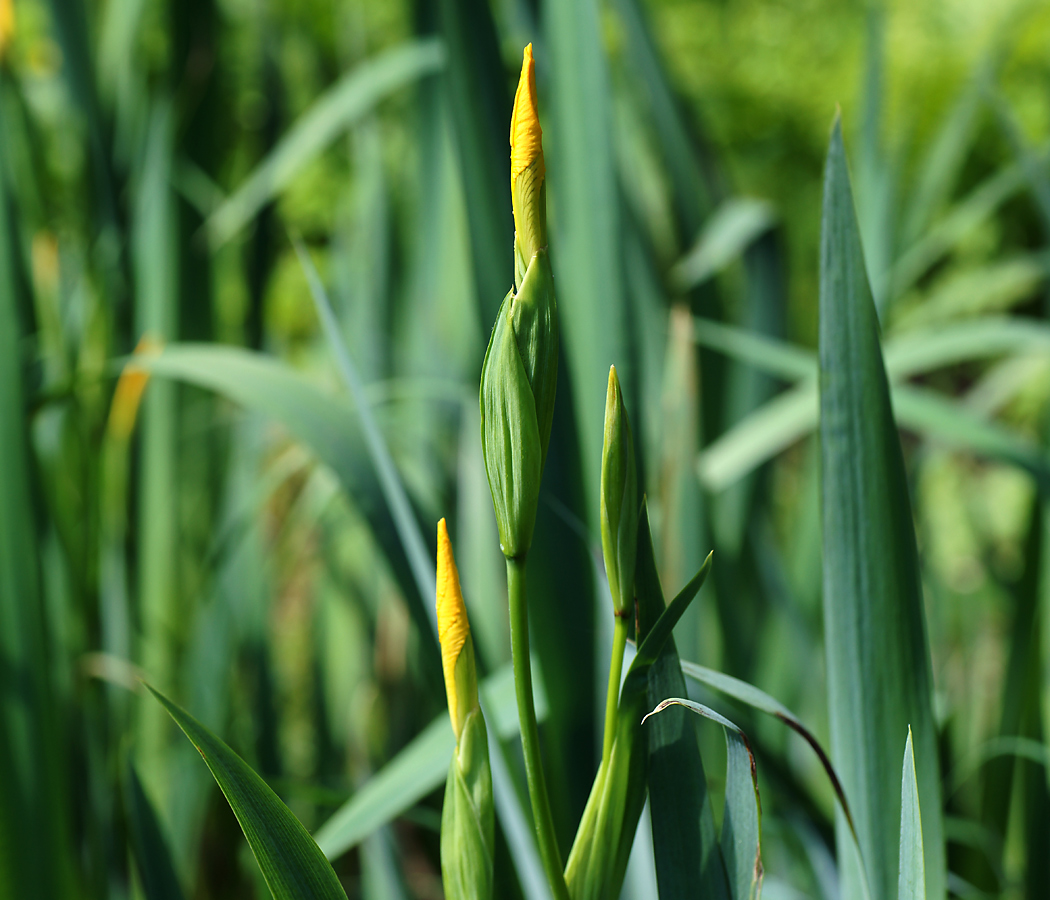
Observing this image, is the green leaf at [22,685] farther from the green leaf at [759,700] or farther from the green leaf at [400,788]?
the green leaf at [759,700]

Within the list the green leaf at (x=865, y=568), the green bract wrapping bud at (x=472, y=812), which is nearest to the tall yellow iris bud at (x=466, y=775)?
the green bract wrapping bud at (x=472, y=812)

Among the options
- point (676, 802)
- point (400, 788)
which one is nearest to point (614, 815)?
point (676, 802)

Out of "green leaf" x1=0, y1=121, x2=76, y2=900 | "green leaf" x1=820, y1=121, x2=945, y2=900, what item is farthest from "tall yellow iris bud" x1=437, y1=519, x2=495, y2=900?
"green leaf" x1=0, y1=121, x2=76, y2=900

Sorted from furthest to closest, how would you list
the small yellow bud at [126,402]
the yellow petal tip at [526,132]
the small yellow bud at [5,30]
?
the small yellow bud at [126,402], the small yellow bud at [5,30], the yellow petal tip at [526,132]

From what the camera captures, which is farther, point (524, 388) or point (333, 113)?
point (333, 113)

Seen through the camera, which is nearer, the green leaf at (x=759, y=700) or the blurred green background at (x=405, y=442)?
the green leaf at (x=759, y=700)

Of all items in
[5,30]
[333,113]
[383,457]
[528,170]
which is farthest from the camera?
[333,113]

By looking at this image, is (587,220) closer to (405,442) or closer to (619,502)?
(619,502)

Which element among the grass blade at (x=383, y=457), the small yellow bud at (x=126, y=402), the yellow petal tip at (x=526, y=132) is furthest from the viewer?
the small yellow bud at (x=126, y=402)

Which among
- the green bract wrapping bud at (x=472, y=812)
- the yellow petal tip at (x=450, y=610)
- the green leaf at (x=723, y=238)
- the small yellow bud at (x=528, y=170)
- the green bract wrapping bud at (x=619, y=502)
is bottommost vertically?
the green bract wrapping bud at (x=472, y=812)
